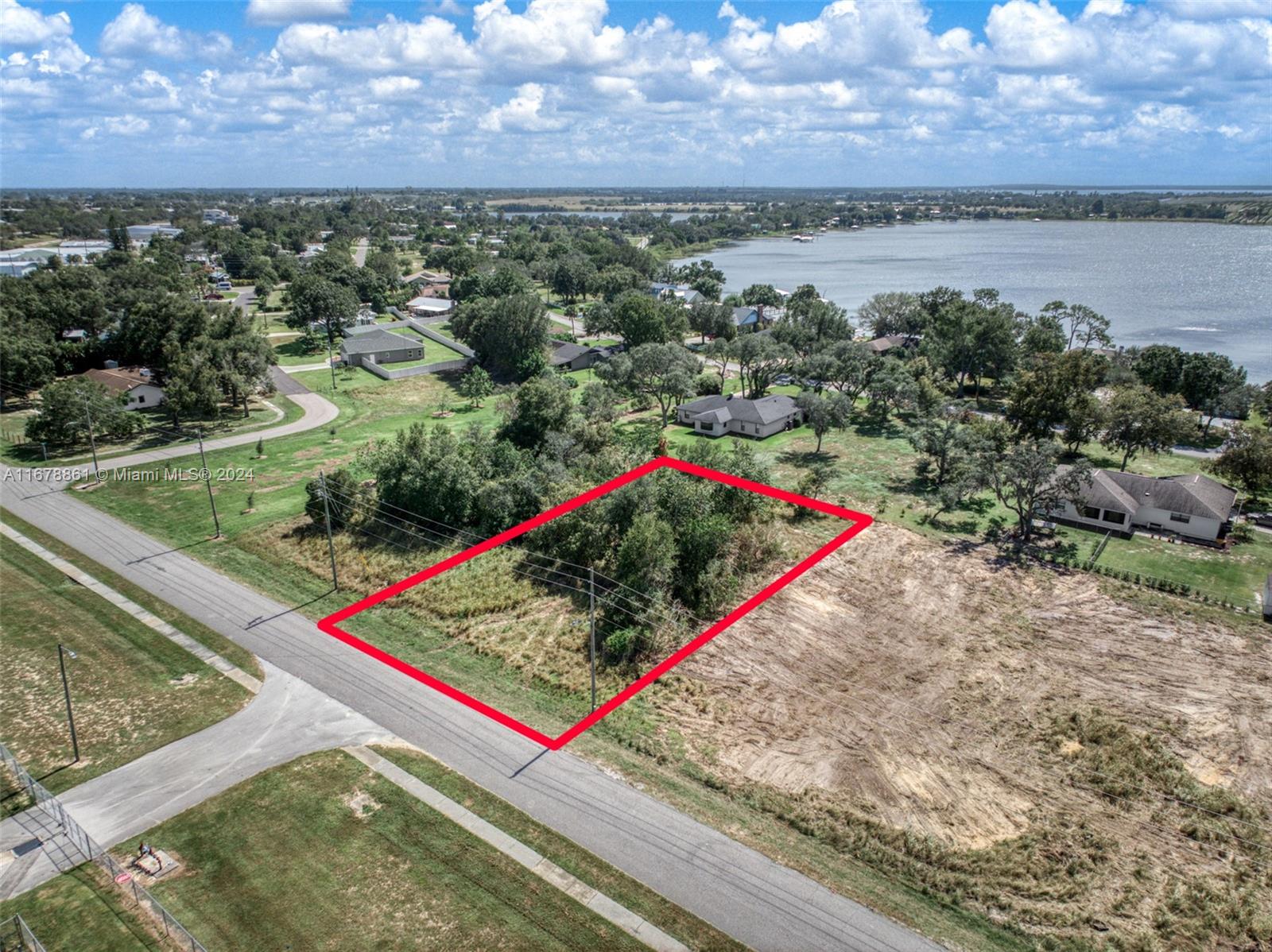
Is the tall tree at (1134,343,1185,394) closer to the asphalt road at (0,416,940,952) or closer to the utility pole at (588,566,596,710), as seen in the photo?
the utility pole at (588,566,596,710)

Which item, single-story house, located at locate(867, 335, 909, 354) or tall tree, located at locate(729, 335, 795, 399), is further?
single-story house, located at locate(867, 335, 909, 354)

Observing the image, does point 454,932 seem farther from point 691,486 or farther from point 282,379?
point 282,379

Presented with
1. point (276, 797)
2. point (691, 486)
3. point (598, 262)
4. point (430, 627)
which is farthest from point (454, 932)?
point (598, 262)

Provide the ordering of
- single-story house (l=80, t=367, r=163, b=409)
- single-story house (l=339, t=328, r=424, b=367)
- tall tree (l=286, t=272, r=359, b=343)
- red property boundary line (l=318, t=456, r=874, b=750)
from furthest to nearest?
tall tree (l=286, t=272, r=359, b=343) → single-story house (l=339, t=328, r=424, b=367) → single-story house (l=80, t=367, r=163, b=409) → red property boundary line (l=318, t=456, r=874, b=750)

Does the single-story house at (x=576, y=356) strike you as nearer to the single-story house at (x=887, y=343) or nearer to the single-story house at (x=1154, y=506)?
the single-story house at (x=887, y=343)

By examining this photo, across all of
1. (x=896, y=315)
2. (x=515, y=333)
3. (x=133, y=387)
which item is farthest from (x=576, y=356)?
(x=133, y=387)

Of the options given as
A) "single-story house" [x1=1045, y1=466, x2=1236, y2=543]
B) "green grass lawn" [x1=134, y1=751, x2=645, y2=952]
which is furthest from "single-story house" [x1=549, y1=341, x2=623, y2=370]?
"green grass lawn" [x1=134, y1=751, x2=645, y2=952]
